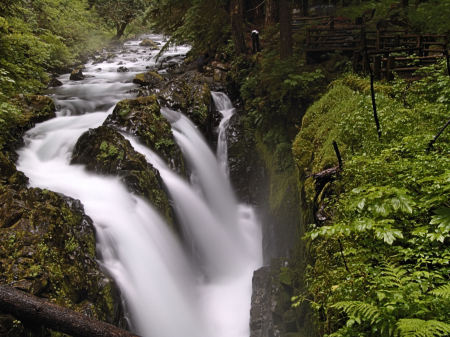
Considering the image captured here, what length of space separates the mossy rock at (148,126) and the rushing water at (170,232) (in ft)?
1.06

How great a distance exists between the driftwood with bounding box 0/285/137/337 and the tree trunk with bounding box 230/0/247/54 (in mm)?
13446

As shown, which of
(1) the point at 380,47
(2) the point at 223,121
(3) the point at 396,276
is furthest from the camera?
(2) the point at 223,121

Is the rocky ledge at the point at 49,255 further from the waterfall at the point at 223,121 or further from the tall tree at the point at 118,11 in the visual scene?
the tall tree at the point at 118,11

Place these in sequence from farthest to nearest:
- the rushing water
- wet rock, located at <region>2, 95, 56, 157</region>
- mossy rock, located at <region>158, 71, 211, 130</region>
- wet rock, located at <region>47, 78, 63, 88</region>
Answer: wet rock, located at <region>47, 78, 63, 88</region> → mossy rock, located at <region>158, 71, 211, 130</region> → wet rock, located at <region>2, 95, 56, 157</region> → the rushing water

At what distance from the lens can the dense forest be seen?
2.56m

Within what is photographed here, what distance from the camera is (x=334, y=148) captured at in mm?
4156

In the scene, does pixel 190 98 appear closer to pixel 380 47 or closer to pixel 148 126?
pixel 148 126

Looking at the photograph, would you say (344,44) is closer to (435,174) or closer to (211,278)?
(211,278)

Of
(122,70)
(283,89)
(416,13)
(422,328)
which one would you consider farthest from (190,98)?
(422,328)

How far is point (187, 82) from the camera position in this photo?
45.8 ft

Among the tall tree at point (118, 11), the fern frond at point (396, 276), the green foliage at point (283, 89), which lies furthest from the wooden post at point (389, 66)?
the tall tree at point (118, 11)

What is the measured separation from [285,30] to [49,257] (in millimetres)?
9831

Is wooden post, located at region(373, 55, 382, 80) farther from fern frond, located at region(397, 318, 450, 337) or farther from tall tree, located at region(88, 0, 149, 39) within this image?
tall tree, located at region(88, 0, 149, 39)

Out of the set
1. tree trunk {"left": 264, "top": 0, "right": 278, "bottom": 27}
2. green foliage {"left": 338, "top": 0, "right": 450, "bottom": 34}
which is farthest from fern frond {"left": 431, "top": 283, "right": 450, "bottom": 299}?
tree trunk {"left": 264, "top": 0, "right": 278, "bottom": 27}
